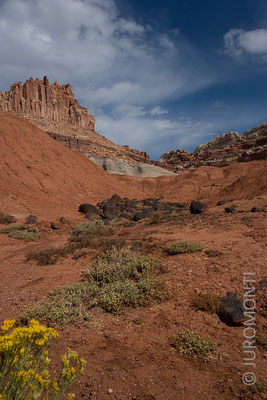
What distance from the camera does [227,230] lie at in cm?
849

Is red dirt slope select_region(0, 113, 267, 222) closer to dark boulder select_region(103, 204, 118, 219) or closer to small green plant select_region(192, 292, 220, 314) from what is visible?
dark boulder select_region(103, 204, 118, 219)

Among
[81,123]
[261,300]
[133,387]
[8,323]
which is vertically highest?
[81,123]

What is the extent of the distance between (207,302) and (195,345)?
997 millimetres

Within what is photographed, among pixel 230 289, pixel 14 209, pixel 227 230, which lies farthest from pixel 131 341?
pixel 14 209

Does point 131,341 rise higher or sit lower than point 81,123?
lower

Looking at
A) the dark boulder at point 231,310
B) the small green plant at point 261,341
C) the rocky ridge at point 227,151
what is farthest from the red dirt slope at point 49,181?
the rocky ridge at point 227,151

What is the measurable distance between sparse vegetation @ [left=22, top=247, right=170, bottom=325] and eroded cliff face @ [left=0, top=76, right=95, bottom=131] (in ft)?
330

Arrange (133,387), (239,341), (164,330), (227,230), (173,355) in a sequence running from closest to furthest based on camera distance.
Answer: (133,387) < (173,355) < (239,341) < (164,330) < (227,230)

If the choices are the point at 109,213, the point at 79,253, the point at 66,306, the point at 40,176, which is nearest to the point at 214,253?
the point at 66,306

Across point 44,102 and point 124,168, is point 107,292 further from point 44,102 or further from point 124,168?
point 44,102

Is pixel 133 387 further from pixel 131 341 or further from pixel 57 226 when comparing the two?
pixel 57 226

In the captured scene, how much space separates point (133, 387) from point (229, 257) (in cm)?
386

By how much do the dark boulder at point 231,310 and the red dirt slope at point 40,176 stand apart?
48.4 feet

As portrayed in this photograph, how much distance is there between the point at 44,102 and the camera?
95250 millimetres
